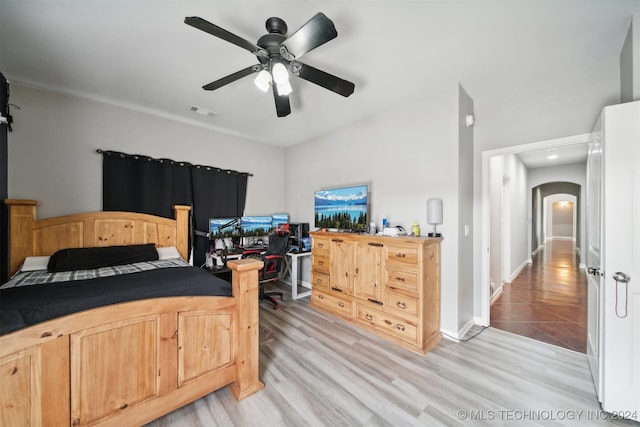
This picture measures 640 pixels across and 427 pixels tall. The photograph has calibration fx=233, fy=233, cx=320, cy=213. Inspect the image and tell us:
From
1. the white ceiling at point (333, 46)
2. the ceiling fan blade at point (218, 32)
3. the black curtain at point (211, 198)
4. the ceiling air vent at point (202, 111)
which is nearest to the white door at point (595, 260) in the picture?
the white ceiling at point (333, 46)

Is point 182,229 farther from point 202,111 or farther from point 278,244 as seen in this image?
point 202,111

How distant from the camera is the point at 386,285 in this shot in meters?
2.51

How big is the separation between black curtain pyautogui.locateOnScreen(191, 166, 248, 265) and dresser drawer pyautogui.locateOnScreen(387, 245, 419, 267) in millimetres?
2671

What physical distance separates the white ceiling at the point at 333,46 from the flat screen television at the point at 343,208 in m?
1.16

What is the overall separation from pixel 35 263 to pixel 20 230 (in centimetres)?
36

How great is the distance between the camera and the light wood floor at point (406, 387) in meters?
1.53

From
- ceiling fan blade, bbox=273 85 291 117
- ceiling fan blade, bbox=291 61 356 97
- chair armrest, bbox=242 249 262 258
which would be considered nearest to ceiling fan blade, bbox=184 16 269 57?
ceiling fan blade, bbox=291 61 356 97

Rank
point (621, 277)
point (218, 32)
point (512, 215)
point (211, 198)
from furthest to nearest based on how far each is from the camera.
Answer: point (512, 215) < point (211, 198) < point (621, 277) < point (218, 32)

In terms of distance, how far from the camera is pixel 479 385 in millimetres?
1813

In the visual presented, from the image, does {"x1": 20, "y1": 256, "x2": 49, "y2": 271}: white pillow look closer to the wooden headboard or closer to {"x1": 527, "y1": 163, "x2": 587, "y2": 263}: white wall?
the wooden headboard

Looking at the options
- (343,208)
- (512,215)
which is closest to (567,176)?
(512,215)

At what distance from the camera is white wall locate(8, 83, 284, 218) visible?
7.91ft

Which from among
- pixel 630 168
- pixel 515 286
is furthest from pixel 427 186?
pixel 515 286

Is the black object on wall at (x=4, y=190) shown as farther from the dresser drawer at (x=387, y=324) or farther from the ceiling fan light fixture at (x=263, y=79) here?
the dresser drawer at (x=387, y=324)
